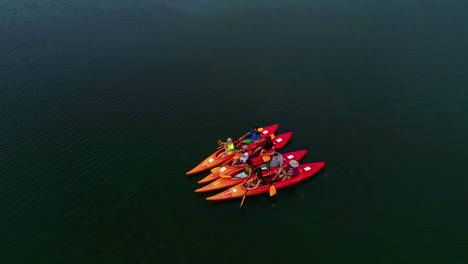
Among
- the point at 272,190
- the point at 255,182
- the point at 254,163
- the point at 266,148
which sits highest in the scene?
the point at 266,148

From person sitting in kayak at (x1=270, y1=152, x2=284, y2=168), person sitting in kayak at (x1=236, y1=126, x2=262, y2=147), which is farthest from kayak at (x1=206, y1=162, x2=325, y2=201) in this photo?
person sitting in kayak at (x1=236, y1=126, x2=262, y2=147)

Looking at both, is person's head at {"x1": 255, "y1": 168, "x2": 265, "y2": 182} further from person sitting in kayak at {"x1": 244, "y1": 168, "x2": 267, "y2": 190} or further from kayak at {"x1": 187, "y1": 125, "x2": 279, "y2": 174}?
kayak at {"x1": 187, "y1": 125, "x2": 279, "y2": 174}

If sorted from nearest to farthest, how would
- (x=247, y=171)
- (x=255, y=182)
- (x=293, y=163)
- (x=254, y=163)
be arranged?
1. (x=255, y=182)
2. (x=293, y=163)
3. (x=247, y=171)
4. (x=254, y=163)

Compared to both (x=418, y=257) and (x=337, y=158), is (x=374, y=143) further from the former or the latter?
(x=418, y=257)

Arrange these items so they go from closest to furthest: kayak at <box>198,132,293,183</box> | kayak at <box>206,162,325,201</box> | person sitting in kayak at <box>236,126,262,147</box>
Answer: kayak at <box>206,162,325,201</box> → kayak at <box>198,132,293,183</box> → person sitting in kayak at <box>236,126,262,147</box>

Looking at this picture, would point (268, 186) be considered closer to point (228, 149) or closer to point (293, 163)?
point (293, 163)

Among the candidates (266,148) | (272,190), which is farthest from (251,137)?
(272,190)
